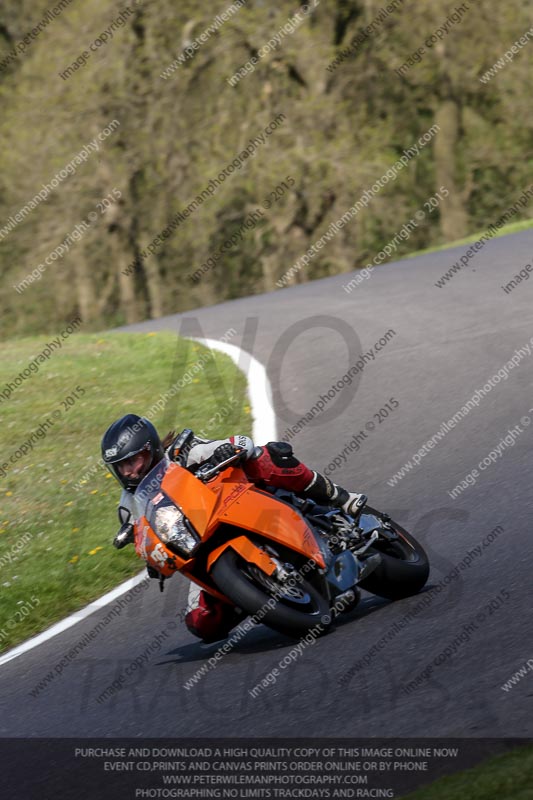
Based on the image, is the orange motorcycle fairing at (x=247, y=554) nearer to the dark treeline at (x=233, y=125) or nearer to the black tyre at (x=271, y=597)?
the black tyre at (x=271, y=597)

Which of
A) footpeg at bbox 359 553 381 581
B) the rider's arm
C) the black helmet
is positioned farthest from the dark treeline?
footpeg at bbox 359 553 381 581

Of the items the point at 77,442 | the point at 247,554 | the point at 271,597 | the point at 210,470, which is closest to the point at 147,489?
the point at 210,470

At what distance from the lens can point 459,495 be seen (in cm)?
802

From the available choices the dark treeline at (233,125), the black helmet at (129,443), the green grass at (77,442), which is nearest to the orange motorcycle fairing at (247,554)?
the black helmet at (129,443)

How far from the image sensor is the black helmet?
5.82 meters

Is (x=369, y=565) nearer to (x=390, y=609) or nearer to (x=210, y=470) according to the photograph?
(x=390, y=609)

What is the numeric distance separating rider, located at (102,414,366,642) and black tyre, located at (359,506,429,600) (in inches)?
10.2

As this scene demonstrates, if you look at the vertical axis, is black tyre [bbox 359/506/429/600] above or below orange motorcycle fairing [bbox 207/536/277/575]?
below

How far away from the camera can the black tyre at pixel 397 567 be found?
20.2ft
